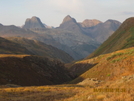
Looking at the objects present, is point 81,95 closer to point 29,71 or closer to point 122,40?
point 29,71

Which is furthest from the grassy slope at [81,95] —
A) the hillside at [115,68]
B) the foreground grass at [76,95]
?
the hillside at [115,68]

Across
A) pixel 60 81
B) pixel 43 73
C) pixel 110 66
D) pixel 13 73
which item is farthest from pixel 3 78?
pixel 110 66

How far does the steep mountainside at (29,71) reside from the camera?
39938mm

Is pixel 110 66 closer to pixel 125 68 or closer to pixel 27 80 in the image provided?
pixel 125 68

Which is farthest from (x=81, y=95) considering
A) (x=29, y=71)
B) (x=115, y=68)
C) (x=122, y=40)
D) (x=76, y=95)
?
(x=122, y=40)

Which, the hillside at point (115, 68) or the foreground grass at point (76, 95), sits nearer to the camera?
the foreground grass at point (76, 95)

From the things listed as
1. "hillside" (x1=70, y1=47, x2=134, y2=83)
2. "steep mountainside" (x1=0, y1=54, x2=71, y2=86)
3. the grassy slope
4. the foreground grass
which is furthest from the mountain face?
the foreground grass

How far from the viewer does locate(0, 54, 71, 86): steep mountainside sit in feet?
131

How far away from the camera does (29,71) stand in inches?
1802

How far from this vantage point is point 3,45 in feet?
342

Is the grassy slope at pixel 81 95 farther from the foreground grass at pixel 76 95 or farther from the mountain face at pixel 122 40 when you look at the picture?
the mountain face at pixel 122 40

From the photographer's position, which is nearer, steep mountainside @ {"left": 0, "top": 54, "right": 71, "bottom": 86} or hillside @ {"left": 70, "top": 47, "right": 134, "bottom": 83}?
hillside @ {"left": 70, "top": 47, "right": 134, "bottom": 83}

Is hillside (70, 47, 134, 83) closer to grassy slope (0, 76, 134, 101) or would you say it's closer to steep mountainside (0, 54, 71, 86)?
steep mountainside (0, 54, 71, 86)

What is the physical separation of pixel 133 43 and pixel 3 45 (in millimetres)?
76392
